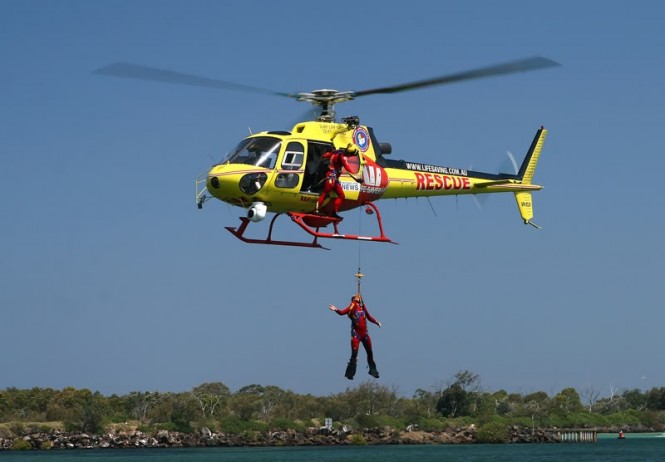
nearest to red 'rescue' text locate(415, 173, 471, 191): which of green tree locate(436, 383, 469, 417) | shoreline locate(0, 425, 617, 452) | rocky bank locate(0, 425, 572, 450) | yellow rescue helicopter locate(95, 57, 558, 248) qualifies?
yellow rescue helicopter locate(95, 57, 558, 248)

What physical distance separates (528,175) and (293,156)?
12.7 metres

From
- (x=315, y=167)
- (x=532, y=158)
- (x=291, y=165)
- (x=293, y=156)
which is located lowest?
(x=291, y=165)

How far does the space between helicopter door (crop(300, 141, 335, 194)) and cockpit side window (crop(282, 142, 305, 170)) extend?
25cm

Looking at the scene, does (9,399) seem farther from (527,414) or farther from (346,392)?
(527,414)

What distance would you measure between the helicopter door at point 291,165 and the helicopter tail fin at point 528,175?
11.5m

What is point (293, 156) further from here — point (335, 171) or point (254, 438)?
point (254, 438)

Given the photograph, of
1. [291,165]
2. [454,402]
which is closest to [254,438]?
[454,402]

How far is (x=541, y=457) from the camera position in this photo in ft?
209

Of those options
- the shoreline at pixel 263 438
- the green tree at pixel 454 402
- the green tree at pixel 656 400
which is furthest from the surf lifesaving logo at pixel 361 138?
the green tree at pixel 656 400

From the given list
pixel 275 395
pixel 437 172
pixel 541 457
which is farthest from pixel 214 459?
pixel 275 395

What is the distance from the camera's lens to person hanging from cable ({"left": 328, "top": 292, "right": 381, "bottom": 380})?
30.2 m

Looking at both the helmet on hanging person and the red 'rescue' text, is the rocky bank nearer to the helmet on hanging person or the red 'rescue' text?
the red 'rescue' text

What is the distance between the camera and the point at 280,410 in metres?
102

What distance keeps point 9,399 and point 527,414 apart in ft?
159
